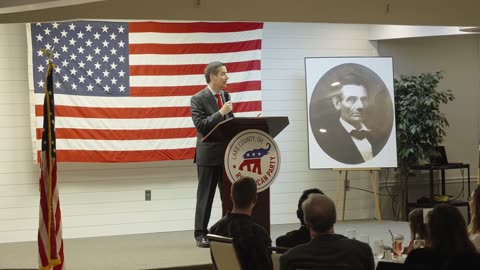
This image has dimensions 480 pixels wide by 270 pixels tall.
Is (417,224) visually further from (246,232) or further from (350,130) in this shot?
(350,130)

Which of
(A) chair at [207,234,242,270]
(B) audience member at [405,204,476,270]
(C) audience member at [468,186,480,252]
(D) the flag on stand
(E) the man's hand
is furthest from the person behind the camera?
(E) the man's hand

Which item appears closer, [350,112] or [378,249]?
[378,249]

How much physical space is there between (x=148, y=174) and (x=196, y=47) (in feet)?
5.05

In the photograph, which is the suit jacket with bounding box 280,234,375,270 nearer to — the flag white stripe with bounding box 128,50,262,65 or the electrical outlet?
the electrical outlet

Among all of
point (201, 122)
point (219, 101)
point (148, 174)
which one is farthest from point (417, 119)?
point (201, 122)

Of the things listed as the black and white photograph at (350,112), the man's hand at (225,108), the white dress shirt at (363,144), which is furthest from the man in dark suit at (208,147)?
the white dress shirt at (363,144)

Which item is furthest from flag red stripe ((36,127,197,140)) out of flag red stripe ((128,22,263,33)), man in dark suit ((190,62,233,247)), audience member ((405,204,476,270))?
audience member ((405,204,476,270))

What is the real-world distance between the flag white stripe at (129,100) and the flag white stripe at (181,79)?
0.16 meters

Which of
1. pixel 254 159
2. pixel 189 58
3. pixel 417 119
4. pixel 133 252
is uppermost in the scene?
pixel 189 58

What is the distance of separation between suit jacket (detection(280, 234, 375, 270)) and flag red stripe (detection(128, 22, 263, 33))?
568 cm

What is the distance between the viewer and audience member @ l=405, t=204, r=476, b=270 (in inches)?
137

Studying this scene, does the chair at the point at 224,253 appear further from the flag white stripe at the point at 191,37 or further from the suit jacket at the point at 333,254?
the flag white stripe at the point at 191,37

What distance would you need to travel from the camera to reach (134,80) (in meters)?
8.73

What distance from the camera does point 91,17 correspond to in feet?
21.3
